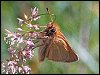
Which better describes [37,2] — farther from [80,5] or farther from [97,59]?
[97,59]

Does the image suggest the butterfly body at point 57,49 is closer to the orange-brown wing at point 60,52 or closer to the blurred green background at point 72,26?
the orange-brown wing at point 60,52

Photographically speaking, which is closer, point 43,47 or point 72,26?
point 43,47

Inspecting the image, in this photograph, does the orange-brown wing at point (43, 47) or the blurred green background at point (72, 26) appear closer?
the orange-brown wing at point (43, 47)

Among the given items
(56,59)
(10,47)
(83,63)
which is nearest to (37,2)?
(83,63)

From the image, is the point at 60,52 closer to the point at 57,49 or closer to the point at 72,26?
the point at 57,49

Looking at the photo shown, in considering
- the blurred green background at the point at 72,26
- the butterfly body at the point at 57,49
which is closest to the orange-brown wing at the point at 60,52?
the butterfly body at the point at 57,49

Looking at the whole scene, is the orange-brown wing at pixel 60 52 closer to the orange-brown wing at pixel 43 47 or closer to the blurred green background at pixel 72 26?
the orange-brown wing at pixel 43 47

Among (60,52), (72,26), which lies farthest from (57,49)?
(72,26)
